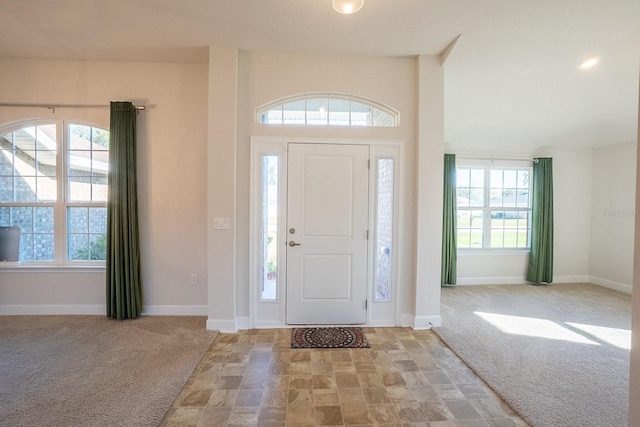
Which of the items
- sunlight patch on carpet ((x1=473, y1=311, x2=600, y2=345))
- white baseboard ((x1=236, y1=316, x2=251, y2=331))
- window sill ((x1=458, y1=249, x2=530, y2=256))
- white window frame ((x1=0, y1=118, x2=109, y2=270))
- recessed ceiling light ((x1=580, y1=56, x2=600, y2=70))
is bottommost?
sunlight patch on carpet ((x1=473, y1=311, x2=600, y2=345))

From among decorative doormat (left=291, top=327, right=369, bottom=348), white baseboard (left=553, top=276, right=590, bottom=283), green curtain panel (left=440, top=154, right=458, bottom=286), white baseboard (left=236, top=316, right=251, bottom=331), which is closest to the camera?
decorative doormat (left=291, top=327, right=369, bottom=348)

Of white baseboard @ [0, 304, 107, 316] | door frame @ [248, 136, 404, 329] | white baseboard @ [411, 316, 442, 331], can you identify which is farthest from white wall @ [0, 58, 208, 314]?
white baseboard @ [411, 316, 442, 331]

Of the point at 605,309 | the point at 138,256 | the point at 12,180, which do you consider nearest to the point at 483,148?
the point at 605,309

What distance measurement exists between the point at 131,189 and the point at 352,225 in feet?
8.40

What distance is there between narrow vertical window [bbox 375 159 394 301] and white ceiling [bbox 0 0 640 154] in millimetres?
1313

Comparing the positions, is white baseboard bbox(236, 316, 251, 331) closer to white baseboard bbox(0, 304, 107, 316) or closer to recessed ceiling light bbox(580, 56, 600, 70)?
white baseboard bbox(0, 304, 107, 316)

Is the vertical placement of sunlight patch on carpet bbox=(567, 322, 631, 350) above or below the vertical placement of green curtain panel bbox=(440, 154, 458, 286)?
below

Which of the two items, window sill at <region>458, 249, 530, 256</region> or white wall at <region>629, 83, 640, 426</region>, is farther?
window sill at <region>458, 249, 530, 256</region>

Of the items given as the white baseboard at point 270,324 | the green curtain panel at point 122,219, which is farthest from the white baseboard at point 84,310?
the white baseboard at point 270,324

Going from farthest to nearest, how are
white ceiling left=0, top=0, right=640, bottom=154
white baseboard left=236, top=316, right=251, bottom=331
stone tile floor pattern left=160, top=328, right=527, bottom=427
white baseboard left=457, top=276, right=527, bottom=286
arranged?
1. white baseboard left=457, top=276, right=527, bottom=286
2. white baseboard left=236, top=316, right=251, bottom=331
3. white ceiling left=0, top=0, right=640, bottom=154
4. stone tile floor pattern left=160, top=328, right=527, bottom=427

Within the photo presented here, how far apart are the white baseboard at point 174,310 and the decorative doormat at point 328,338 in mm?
1211

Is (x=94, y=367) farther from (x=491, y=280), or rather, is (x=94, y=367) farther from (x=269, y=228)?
(x=491, y=280)

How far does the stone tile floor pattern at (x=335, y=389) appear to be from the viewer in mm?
1719

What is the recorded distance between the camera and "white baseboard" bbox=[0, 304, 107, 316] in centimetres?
316
